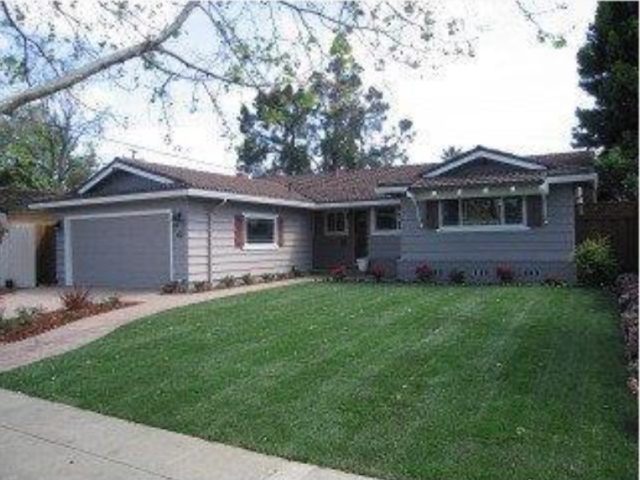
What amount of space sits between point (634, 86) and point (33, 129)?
43.0 ft

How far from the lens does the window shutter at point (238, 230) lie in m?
20.5

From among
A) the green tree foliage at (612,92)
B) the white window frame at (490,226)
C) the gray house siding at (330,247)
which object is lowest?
the gray house siding at (330,247)

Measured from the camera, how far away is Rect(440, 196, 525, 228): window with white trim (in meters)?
18.6

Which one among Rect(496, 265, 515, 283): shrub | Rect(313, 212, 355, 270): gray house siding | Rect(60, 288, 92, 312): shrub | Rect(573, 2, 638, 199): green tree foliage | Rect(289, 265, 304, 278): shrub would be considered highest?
Rect(573, 2, 638, 199): green tree foliage

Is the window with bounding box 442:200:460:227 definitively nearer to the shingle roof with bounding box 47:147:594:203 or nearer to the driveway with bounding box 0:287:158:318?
the shingle roof with bounding box 47:147:594:203

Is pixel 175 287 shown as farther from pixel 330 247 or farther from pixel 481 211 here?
pixel 481 211

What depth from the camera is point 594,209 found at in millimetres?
17859

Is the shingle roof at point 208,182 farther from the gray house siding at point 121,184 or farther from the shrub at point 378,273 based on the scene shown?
the shrub at point 378,273

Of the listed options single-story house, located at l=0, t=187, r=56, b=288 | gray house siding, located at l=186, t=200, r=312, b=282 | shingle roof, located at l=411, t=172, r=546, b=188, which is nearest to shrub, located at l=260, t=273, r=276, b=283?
gray house siding, located at l=186, t=200, r=312, b=282

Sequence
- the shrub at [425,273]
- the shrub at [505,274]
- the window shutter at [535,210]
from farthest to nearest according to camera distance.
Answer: the shrub at [425,273] → the shrub at [505,274] → the window shutter at [535,210]

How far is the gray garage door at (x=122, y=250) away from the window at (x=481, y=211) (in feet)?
27.6

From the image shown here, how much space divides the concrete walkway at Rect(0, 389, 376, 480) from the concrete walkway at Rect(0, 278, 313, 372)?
341 centimetres

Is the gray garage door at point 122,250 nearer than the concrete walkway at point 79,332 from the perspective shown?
No

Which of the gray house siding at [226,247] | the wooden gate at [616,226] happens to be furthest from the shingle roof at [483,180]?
the gray house siding at [226,247]
